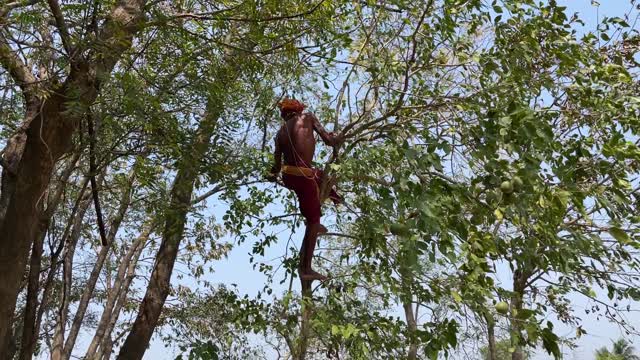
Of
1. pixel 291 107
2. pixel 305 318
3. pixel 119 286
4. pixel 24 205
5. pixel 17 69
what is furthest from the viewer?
pixel 119 286

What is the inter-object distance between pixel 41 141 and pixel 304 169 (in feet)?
5.24

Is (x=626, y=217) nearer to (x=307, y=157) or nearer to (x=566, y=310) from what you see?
(x=307, y=157)

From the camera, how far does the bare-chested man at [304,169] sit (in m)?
3.55

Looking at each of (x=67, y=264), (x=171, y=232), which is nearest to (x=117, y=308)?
(x=67, y=264)

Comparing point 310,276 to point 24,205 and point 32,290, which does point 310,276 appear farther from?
point 32,290

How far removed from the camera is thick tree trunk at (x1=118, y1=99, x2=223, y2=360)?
4.71m

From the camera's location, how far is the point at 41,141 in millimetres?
3801

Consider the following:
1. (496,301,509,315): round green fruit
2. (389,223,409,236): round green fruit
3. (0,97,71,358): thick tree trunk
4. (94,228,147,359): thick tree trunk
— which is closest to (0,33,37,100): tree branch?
(0,97,71,358): thick tree trunk

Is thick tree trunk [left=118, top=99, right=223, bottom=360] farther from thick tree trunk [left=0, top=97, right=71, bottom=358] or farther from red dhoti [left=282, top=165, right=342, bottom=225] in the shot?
red dhoti [left=282, top=165, right=342, bottom=225]

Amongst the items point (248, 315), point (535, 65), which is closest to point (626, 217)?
point (535, 65)

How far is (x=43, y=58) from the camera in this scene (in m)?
4.09

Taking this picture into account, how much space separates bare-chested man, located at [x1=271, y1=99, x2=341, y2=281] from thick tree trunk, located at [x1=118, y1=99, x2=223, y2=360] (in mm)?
1122

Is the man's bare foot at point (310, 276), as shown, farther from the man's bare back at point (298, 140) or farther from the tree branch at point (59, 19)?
the tree branch at point (59, 19)

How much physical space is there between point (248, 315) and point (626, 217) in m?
2.40
